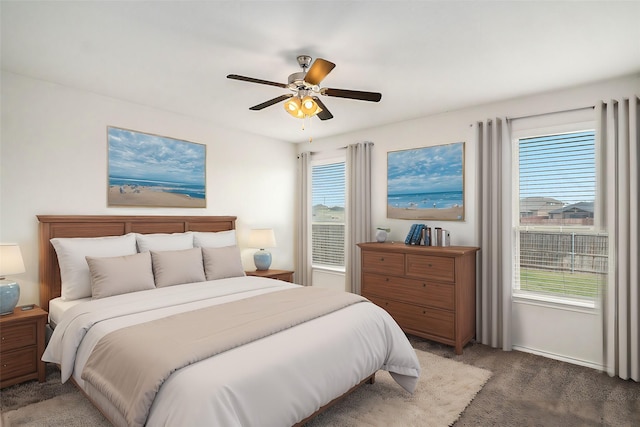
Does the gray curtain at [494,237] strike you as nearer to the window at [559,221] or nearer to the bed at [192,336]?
the window at [559,221]

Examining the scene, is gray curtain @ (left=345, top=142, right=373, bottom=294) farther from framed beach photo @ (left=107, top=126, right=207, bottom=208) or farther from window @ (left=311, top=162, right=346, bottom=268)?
framed beach photo @ (left=107, top=126, right=207, bottom=208)

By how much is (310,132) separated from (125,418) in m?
4.12

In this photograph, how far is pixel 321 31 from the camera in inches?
91.4

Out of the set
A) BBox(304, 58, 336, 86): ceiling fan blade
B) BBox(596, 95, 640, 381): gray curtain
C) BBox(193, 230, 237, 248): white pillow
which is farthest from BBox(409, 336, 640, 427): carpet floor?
BBox(193, 230, 237, 248): white pillow

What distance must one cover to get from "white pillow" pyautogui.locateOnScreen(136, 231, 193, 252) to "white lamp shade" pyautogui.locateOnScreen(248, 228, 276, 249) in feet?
3.17

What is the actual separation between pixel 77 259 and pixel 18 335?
680 millimetres

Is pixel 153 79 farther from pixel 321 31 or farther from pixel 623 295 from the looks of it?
pixel 623 295

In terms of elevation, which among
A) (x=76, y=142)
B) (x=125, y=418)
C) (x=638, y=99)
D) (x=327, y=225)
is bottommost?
(x=125, y=418)

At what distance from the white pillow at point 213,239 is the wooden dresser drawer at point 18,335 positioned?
1.59 meters

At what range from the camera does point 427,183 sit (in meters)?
4.32

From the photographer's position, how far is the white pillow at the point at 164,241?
355 cm

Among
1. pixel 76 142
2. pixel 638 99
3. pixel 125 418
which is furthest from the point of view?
pixel 76 142

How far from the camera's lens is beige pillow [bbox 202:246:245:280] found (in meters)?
3.75

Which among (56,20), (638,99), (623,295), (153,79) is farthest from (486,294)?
(56,20)
